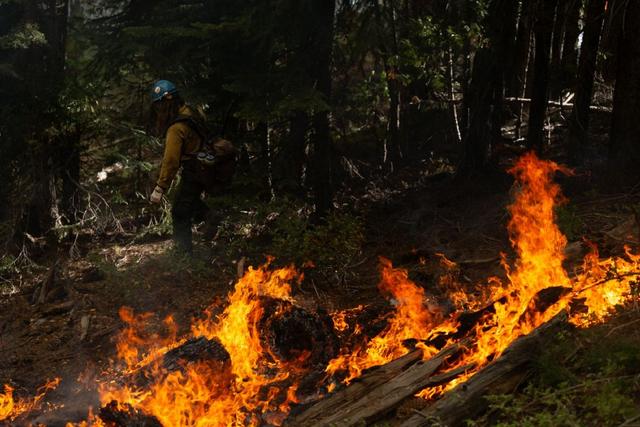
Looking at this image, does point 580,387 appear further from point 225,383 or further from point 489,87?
point 489,87

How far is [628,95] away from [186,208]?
7.52 m

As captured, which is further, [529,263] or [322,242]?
[322,242]

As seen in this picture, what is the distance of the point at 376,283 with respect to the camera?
9.23 meters

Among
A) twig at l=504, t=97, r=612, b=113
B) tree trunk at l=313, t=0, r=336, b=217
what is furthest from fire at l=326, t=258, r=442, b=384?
twig at l=504, t=97, r=612, b=113

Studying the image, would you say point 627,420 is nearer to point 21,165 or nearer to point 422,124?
point 21,165

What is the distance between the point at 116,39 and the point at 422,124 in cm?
885

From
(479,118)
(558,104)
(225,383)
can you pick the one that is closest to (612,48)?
(479,118)

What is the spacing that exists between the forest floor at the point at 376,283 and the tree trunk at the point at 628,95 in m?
0.63

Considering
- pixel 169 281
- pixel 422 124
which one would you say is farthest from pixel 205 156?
pixel 422 124

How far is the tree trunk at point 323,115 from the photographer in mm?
9688

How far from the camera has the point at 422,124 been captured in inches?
648

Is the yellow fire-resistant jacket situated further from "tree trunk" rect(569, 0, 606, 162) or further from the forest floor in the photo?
"tree trunk" rect(569, 0, 606, 162)

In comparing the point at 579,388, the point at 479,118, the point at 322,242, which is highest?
the point at 479,118

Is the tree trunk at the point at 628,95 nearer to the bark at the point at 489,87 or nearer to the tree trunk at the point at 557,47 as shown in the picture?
the tree trunk at the point at 557,47
